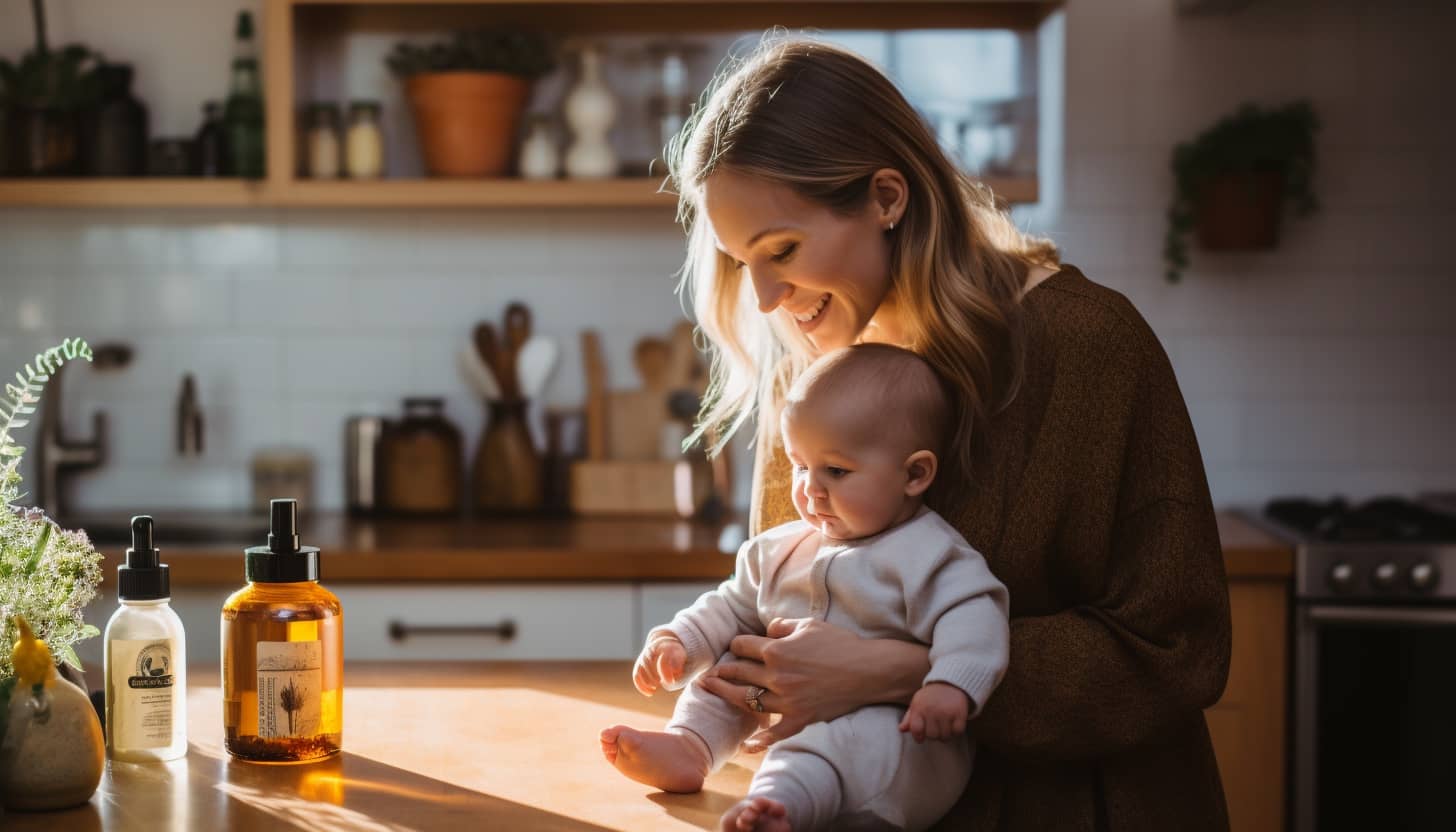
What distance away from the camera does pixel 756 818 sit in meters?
1.06

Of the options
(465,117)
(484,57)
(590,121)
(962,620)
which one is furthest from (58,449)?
(962,620)

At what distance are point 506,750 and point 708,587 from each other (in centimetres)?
149

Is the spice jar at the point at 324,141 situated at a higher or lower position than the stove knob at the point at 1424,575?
higher

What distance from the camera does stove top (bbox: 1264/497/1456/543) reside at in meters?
2.69

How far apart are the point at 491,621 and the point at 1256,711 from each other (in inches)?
56.5

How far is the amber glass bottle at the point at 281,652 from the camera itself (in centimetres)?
118

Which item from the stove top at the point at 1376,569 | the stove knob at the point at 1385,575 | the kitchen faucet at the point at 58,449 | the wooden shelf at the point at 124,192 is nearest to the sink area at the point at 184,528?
the kitchen faucet at the point at 58,449

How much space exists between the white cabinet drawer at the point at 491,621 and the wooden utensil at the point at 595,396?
1.96 feet

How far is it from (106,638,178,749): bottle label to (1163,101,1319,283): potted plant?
2.59 meters

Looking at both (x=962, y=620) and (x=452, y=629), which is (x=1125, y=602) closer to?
(x=962, y=620)

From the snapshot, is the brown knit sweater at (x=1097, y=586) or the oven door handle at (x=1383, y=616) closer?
the brown knit sweater at (x=1097, y=586)

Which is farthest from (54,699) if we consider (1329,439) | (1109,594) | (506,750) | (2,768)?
(1329,439)

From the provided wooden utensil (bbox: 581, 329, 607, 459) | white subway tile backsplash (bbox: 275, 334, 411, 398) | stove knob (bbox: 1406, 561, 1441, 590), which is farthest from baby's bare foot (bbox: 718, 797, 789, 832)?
white subway tile backsplash (bbox: 275, 334, 411, 398)

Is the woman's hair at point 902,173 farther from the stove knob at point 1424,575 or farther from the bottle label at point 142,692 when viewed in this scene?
the stove knob at point 1424,575
